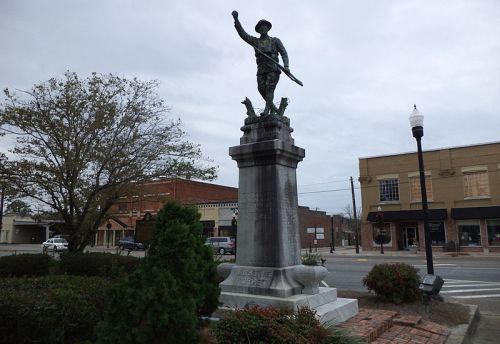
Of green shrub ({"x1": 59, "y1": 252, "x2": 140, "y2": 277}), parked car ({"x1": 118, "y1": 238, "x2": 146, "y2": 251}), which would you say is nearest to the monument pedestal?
green shrub ({"x1": 59, "y1": 252, "x2": 140, "y2": 277})

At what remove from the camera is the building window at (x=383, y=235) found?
132ft

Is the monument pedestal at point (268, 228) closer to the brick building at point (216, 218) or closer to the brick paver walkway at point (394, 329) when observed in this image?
the brick paver walkway at point (394, 329)

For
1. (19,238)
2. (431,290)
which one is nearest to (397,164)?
(431,290)

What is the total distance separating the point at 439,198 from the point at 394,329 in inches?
1336

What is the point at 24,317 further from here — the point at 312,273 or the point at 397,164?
the point at 397,164

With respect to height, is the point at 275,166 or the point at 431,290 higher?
the point at 275,166

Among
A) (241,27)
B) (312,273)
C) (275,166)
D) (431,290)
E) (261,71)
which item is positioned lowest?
(431,290)

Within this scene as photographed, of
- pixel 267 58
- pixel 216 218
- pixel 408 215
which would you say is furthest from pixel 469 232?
pixel 267 58

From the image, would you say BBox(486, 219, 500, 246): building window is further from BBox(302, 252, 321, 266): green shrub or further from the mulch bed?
the mulch bed

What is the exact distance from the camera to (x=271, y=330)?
15.0 feet

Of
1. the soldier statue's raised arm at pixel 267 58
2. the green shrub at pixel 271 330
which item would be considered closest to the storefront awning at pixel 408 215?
the soldier statue's raised arm at pixel 267 58

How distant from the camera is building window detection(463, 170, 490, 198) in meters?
36.2

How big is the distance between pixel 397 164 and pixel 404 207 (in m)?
4.15

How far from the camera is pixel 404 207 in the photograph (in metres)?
39.5
